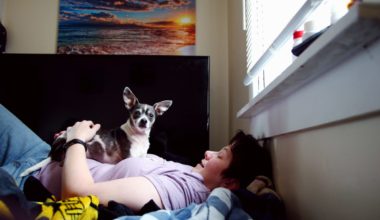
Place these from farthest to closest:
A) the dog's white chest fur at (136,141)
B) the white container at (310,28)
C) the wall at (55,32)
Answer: the wall at (55,32) < the dog's white chest fur at (136,141) < the white container at (310,28)

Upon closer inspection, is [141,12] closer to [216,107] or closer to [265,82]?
[216,107]

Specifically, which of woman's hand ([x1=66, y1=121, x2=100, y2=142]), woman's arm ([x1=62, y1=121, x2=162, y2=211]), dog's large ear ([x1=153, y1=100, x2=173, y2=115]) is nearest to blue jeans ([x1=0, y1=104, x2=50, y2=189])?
woman's hand ([x1=66, y1=121, x2=100, y2=142])

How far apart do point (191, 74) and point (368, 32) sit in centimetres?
121

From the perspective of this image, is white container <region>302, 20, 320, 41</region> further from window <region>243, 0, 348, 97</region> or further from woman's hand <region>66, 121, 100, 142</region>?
woman's hand <region>66, 121, 100, 142</region>

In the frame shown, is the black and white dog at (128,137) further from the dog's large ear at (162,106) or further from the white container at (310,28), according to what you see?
the white container at (310,28)

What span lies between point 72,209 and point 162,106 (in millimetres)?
978

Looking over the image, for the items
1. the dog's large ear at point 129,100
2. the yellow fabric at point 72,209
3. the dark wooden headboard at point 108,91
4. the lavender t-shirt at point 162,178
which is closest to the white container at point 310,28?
the lavender t-shirt at point 162,178

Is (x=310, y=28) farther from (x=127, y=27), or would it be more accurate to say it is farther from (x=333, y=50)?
(x=127, y=27)

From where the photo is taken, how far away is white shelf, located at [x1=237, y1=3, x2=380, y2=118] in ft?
0.98

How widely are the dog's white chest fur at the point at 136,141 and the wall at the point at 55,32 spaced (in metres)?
0.50

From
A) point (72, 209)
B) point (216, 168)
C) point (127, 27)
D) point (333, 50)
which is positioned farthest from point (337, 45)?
point (127, 27)

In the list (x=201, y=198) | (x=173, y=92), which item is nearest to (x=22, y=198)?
(x=201, y=198)

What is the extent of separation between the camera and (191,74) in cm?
151

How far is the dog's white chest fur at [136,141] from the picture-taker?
1.36 m
